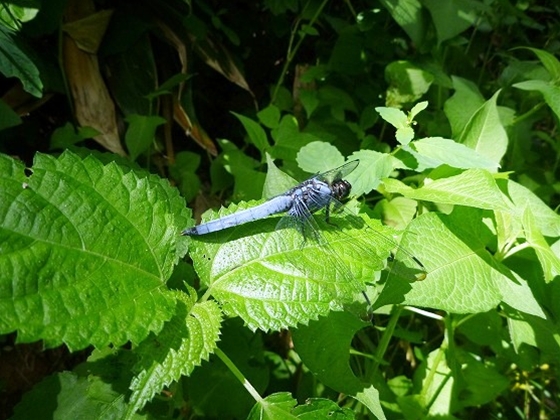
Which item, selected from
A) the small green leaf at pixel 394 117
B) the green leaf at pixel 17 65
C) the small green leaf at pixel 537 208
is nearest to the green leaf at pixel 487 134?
the small green leaf at pixel 537 208

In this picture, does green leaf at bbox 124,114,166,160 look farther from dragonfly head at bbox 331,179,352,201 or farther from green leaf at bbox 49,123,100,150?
dragonfly head at bbox 331,179,352,201

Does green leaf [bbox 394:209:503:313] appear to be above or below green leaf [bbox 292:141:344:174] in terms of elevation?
below

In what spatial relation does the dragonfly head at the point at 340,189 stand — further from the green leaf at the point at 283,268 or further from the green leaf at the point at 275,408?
the green leaf at the point at 275,408

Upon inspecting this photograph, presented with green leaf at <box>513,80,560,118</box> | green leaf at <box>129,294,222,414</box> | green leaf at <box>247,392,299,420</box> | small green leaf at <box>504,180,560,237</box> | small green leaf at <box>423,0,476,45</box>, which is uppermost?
small green leaf at <box>423,0,476,45</box>

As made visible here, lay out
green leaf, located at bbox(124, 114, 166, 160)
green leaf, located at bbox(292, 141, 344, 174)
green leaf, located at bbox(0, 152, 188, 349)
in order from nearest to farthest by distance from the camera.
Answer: green leaf, located at bbox(0, 152, 188, 349) < green leaf, located at bbox(292, 141, 344, 174) < green leaf, located at bbox(124, 114, 166, 160)

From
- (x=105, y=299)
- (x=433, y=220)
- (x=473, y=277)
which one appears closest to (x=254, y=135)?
(x=433, y=220)

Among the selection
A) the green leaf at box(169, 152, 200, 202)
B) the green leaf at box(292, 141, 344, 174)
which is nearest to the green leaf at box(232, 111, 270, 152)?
the green leaf at box(169, 152, 200, 202)

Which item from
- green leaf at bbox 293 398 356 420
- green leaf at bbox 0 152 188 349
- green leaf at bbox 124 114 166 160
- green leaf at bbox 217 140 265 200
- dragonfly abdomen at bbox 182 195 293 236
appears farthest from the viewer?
green leaf at bbox 124 114 166 160
